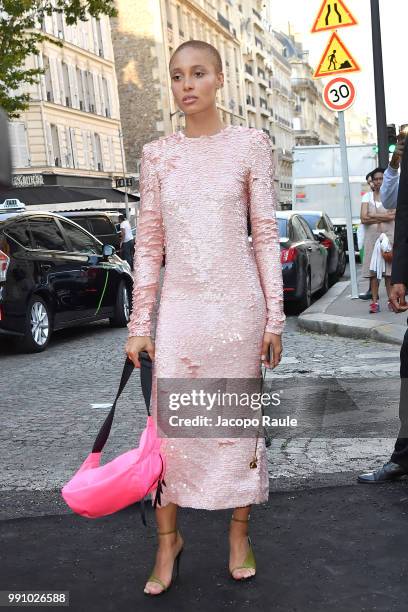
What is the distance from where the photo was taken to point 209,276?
10.5 ft

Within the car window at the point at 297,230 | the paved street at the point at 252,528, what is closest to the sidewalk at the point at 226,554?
the paved street at the point at 252,528

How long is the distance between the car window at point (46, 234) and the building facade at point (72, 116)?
2643 centimetres

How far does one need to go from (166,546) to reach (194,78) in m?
1.57

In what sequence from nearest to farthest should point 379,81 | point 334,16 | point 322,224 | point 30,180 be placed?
point 334,16
point 379,81
point 322,224
point 30,180

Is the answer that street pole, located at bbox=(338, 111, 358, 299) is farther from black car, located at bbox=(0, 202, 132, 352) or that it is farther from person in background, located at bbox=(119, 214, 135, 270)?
person in background, located at bbox=(119, 214, 135, 270)

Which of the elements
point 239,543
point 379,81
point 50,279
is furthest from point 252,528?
point 379,81

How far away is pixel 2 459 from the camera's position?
17.5ft

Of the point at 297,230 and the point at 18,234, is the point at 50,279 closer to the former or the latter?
the point at 18,234

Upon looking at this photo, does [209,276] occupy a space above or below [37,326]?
above

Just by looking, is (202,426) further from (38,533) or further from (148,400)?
(38,533)

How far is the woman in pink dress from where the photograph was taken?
3191 mm

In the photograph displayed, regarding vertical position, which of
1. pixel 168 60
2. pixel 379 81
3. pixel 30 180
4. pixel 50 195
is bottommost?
pixel 50 195

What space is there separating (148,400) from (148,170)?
0.78 meters

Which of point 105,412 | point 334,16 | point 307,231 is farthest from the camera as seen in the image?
point 307,231
